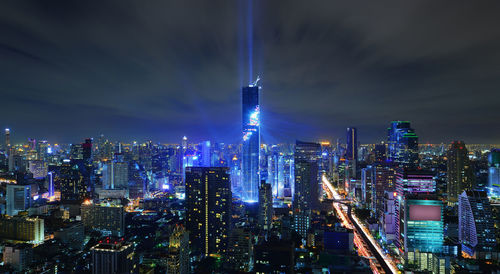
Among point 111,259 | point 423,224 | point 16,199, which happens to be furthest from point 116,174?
point 423,224

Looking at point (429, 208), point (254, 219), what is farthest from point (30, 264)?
point (429, 208)

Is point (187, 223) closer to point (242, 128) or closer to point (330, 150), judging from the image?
point (242, 128)

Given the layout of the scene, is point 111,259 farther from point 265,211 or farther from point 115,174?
point 115,174

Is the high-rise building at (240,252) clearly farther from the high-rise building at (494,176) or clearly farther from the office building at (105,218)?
the high-rise building at (494,176)

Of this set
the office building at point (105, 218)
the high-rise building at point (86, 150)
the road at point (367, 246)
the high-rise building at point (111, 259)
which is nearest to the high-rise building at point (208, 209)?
the high-rise building at point (111, 259)

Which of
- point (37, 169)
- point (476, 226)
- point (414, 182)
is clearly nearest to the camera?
point (476, 226)

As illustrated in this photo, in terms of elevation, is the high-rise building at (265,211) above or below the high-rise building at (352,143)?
below

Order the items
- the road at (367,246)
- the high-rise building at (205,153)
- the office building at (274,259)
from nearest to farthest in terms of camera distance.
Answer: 1. the office building at (274,259)
2. the road at (367,246)
3. the high-rise building at (205,153)
